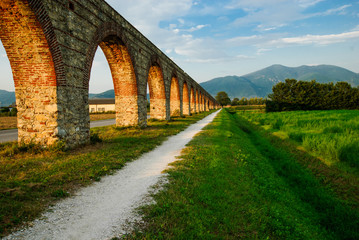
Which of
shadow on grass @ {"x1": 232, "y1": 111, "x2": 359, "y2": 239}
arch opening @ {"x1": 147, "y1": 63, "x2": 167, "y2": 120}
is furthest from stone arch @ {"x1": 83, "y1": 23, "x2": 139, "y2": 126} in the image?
shadow on grass @ {"x1": 232, "y1": 111, "x2": 359, "y2": 239}

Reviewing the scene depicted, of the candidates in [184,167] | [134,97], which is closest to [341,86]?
[134,97]

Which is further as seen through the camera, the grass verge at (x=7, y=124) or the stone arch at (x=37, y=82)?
the grass verge at (x=7, y=124)

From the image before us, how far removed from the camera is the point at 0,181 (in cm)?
364

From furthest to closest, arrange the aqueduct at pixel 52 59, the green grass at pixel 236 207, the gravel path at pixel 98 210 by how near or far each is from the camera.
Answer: the aqueduct at pixel 52 59
the green grass at pixel 236 207
the gravel path at pixel 98 210

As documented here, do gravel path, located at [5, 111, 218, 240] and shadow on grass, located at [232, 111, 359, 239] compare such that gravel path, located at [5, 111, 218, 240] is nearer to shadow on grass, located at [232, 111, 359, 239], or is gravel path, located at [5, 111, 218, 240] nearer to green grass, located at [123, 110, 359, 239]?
green grass, located at [123, 110, 359, 239]

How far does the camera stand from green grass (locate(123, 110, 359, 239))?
255 centimetres

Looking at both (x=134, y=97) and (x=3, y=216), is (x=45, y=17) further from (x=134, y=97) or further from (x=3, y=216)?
(x=134, y=97)

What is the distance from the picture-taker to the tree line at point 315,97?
36.8 metres

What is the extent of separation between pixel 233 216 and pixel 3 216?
3.27 m

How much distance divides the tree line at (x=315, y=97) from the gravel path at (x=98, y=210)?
40.5 metres

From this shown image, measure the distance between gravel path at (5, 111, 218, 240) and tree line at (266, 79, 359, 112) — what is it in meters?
40.5

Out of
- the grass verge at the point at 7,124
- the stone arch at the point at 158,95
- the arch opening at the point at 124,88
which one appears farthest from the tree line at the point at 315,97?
the grass verge at the point at 7,124

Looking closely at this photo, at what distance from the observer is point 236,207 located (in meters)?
3.13

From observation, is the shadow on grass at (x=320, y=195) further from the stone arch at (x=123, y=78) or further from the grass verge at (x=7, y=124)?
the grass verge at (x=7, y=124)
